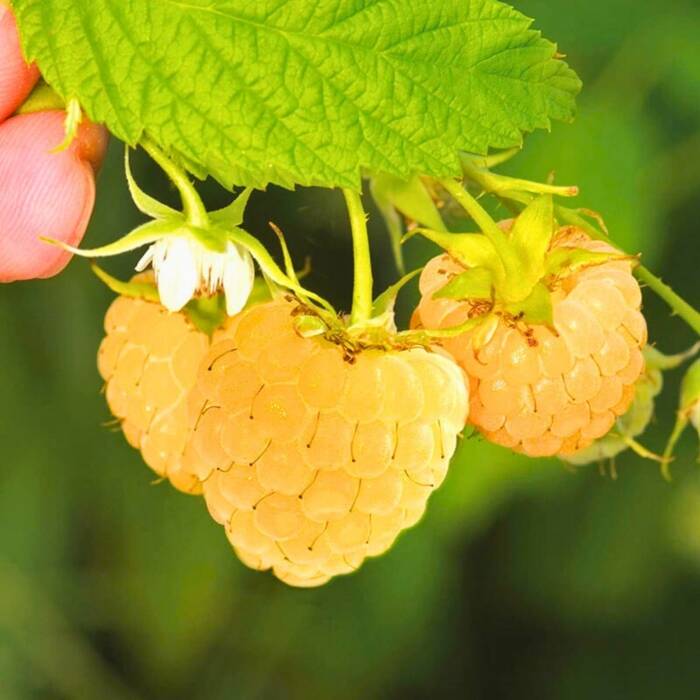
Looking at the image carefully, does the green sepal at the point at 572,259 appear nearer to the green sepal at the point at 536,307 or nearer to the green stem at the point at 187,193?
the green sepal at the point at 536,307

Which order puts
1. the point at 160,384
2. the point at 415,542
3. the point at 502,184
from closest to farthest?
the point at 502,184, the point at 160,384, the point at 415,542

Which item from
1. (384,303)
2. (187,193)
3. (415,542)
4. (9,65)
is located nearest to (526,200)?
(384,303)

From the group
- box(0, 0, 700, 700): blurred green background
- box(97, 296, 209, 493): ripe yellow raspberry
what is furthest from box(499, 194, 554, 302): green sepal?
box(0, 0, 700, 700): blurred green background

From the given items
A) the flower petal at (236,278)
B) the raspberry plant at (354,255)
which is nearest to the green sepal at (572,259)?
the raspberry plant at (354,255)

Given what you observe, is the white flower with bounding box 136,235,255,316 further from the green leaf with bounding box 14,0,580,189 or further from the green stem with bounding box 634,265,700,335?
the green stem with bounding box 634,265,700,335

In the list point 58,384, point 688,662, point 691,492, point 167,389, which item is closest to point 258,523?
point 167,389

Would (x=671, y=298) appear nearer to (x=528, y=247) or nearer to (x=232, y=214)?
(x=528, y=247)

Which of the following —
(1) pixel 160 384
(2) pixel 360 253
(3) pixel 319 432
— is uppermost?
(2) pixel 360 253
